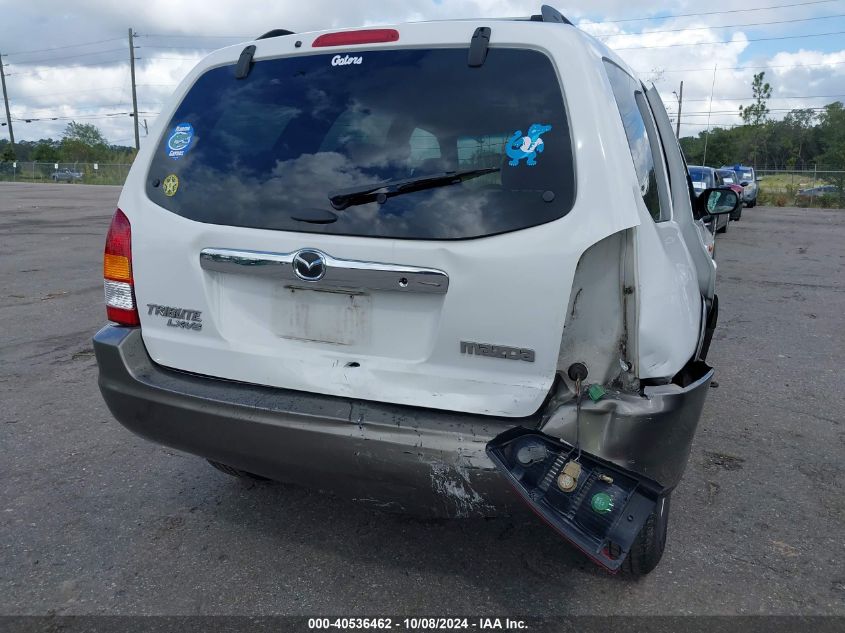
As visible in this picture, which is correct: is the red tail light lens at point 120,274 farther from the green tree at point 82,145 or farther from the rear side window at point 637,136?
the green tree at point 82,145

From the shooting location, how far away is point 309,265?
2531 mm

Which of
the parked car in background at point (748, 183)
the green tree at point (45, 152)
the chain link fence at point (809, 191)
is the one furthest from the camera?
the green tree at point (45, 152)

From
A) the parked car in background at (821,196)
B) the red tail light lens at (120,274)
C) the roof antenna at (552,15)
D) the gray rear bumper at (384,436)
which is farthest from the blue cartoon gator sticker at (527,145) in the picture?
the parked car in background at (821,196)

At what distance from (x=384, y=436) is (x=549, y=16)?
1.69 m

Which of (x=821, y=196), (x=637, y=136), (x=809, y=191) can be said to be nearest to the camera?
(x=637, y=136)

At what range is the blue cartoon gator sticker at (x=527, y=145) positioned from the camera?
2.38 metres

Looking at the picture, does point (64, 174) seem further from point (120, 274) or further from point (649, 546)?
point (649, 546)

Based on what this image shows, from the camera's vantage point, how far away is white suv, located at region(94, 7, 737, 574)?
91.9 inches

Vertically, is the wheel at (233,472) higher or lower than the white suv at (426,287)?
lower

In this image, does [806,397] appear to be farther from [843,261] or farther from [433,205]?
[843,261]

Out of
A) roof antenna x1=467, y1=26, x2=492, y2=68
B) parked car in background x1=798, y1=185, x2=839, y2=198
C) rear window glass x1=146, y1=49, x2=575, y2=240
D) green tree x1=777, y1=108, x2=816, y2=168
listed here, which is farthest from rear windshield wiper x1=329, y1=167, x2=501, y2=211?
green tree x1=777, y1=108, x2=816, y2=168

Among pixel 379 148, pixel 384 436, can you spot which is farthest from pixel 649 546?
pixel 379 148

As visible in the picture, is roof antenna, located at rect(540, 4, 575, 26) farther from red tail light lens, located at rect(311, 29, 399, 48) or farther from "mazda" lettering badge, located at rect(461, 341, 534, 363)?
"mazda" lettering badge, located at rect(461, 341, 534, 363)

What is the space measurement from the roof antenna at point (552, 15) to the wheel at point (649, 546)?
5.93ft
